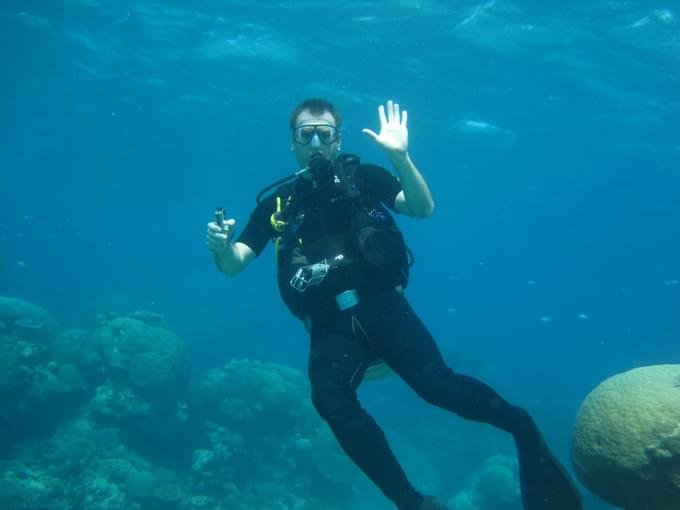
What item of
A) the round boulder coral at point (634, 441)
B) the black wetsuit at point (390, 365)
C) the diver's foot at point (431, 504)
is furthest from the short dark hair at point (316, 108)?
the round boulder coral at point (634, 441)

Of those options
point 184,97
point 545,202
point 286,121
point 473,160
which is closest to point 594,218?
point 545,202

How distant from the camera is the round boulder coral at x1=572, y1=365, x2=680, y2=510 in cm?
375

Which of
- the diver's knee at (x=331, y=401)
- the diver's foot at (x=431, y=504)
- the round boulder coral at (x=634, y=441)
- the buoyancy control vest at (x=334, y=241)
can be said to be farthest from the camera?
the buoyancy control vest at (x=334, y=241)

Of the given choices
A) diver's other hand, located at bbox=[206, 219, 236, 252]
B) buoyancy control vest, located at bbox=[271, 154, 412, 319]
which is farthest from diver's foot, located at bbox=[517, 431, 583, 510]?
diver's other hand, located at bbox=[206, 219, 236, 252]

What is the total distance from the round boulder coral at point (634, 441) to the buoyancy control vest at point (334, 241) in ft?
6.70

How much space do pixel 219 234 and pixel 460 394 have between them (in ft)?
8.15

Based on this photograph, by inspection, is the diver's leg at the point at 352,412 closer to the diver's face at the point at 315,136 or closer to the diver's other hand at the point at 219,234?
the diver's other hand at the point at 219,234

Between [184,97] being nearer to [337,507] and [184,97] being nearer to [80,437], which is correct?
[80,437]

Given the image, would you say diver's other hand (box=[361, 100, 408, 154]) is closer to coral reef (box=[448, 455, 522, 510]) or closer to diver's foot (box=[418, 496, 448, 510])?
diver's foot (box=[418, 496, 448, 510])

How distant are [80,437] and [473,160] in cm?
2957

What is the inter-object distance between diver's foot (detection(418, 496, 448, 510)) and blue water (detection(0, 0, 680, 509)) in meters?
12.7

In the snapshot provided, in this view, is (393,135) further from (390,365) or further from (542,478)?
(542,478)

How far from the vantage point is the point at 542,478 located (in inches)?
137

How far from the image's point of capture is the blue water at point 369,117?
17.8 m
